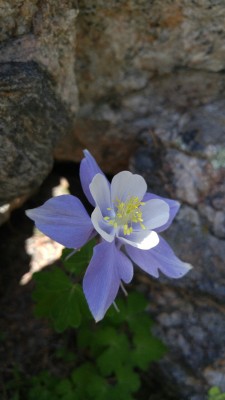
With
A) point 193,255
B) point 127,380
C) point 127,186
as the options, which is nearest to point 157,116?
point 193,255

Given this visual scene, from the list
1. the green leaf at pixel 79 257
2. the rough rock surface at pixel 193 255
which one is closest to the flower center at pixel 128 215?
the green leaf at pixel 79 257

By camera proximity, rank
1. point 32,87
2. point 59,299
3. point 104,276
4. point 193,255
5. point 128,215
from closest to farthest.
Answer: point 104,276 → point 128,215 → point 32,87 → point 59,299 → point 193,255

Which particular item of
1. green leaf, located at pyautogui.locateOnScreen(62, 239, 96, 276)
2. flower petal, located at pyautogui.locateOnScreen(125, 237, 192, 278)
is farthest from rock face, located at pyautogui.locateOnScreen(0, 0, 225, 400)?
flower petal, located at pyautogui.locateOnScreen(125, 237, 192, 278)

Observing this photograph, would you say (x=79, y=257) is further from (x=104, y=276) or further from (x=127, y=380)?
(x=127, y=380)

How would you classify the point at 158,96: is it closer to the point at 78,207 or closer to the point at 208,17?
the point at 208,17

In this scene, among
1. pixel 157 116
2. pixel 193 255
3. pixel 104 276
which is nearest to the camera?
pixel 104 276

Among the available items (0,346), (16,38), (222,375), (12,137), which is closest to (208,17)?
(16,38)

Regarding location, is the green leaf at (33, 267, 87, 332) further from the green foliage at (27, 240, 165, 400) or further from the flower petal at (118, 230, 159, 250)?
the flower petal at (118, 230, 159, 250)
